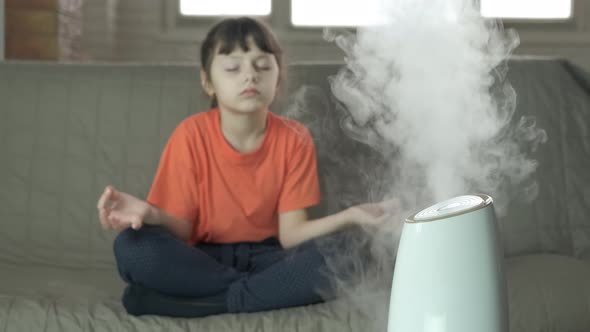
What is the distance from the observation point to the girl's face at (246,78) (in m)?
1.60

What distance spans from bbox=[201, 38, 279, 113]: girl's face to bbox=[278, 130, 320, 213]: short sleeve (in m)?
0.14

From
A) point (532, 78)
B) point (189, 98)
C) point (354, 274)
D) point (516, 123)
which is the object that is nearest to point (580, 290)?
point (354, 274)

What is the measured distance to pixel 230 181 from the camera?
1.69 m

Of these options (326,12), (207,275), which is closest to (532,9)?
(326,12)

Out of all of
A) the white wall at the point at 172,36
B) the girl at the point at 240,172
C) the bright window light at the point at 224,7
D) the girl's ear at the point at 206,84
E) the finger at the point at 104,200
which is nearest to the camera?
the finger at the point at 104,200

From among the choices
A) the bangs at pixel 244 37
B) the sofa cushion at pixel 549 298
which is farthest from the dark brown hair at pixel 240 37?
the sofa cushion at pixel 549 298

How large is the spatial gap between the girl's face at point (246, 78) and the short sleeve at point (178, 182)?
5.7 inches

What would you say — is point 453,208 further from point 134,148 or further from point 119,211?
point 134,148

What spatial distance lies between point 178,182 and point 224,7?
2027 millimetres

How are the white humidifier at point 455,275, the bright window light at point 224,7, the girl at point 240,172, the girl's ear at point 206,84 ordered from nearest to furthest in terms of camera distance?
1. the white humidifier at point 455,275
2. the girl at point 240,172
3. the girl's ear at point 206,84
4. the bright window light at point 224,7

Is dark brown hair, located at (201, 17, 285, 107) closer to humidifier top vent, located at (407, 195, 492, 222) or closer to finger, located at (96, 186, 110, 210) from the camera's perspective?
finger, located at (96, 186, 110, 210)

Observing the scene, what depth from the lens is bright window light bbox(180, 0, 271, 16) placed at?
349 centimetres

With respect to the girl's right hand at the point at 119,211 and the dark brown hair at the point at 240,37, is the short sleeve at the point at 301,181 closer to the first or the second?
the dark brown hair at the point at 240,37

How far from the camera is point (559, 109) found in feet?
6.08
